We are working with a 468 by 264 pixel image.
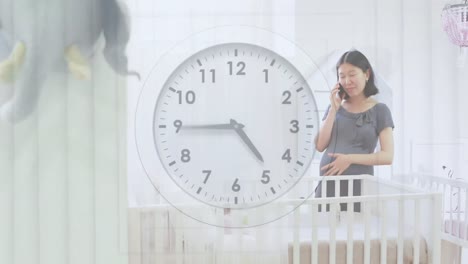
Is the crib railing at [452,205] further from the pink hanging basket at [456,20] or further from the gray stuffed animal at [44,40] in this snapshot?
the gray stuffed animal at [44,40]

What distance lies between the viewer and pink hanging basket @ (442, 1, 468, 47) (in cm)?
123

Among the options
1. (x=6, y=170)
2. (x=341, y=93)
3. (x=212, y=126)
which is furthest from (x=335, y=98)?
(x=6, y=170)

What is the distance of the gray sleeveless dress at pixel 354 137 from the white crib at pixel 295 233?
0.05 feet

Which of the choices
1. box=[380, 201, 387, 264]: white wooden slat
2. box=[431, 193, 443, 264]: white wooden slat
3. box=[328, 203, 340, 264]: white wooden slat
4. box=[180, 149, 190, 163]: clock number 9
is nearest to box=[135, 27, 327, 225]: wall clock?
box=[180, 149, 190, 163]: clock number 9

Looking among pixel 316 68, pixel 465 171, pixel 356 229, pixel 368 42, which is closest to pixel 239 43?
pixel 316 68

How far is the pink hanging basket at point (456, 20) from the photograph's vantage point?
1.23 meters

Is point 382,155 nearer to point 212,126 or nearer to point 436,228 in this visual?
point 436,228

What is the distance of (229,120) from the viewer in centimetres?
122

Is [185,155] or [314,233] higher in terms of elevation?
[185,155]

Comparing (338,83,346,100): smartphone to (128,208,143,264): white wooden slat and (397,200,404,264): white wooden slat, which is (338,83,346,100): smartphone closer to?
(397,200,404,264): white wooden slat

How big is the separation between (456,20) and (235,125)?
0.58 meters

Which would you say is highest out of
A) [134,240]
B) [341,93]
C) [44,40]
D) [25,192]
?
[44,40]

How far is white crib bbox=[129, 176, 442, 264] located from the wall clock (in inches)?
2.1

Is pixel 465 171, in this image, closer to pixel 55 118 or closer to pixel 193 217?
pixel 193 217
